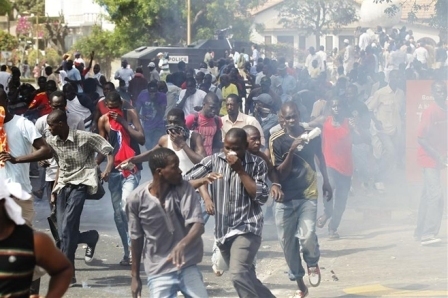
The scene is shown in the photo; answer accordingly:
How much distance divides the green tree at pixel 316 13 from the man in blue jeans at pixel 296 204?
1109 inches

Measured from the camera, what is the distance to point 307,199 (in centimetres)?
803

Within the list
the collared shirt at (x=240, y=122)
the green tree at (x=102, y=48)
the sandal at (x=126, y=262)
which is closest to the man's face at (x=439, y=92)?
the collared shirt at (x=240, y=122)

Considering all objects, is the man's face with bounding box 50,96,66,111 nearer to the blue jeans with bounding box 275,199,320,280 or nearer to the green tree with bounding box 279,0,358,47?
the blue jeans with bounding box 275,199,320,280

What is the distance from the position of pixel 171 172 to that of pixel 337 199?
5.35 metres

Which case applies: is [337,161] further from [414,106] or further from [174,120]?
[174,120]

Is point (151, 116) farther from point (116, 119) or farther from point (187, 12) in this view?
point (187, 12)

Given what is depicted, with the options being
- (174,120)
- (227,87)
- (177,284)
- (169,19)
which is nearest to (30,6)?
(169,19)

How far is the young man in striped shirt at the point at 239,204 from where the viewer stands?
6.74 metres

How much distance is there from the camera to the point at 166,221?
5.90 meters

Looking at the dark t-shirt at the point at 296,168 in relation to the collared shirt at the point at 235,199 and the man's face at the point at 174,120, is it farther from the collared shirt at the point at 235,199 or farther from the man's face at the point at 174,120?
the collared shirt at the point at 235,199

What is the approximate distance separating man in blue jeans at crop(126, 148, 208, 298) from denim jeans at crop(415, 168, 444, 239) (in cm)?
501

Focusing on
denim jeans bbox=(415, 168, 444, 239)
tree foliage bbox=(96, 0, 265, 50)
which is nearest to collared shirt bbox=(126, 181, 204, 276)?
denim jeans bbox=(415, 168, 444, 239)

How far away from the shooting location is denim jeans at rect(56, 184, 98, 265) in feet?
28.1

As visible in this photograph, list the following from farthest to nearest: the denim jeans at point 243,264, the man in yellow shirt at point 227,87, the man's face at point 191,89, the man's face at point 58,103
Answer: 1. the man in yellow shirt at point 227,87
2. the man's face at point 191,89
3. the man's face at point 58,103
4. the denim jeans at point 243,264
